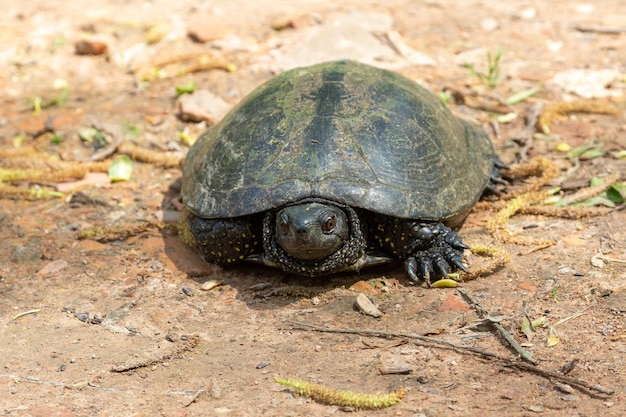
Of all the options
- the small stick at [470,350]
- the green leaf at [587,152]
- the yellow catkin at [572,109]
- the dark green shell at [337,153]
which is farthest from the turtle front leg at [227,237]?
the yellow catkin at [572,109]

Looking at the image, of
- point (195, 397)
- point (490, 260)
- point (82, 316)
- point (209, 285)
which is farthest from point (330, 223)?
point (82, 316)

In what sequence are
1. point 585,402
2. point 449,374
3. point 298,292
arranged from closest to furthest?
point 585,402 → point 449,374 → point 298,292

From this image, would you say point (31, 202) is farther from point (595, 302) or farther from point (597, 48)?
point (597, 48)

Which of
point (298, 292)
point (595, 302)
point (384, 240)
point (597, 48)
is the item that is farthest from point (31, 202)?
point (597, 48)

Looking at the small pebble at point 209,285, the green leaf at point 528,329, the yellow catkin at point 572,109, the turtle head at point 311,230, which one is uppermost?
the turtle head at point 311,230

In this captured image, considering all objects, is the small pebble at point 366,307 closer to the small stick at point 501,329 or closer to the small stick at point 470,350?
the small stick at point 470,350

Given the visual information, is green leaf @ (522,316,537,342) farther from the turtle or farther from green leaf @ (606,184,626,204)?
green leaf @ (606,184,626,204)
